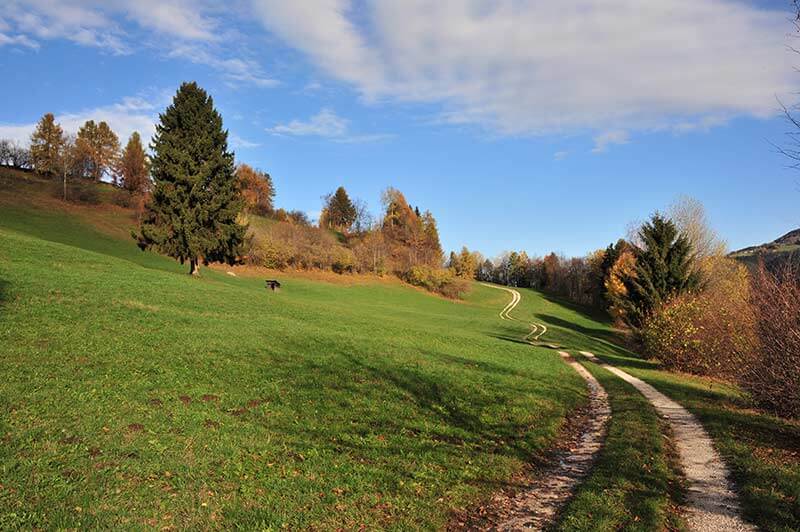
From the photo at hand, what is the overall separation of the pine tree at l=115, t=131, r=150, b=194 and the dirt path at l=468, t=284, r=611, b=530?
80321 millimetres

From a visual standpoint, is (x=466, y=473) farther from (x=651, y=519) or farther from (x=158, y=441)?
(x=158, y=441)

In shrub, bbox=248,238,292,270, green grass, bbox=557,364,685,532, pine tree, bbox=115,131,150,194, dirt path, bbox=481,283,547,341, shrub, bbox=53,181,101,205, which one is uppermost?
pine tree, bbox=115,131,150,194

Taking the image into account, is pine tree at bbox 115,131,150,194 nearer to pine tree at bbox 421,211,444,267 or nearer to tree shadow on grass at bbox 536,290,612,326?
pine tree at bbox 421,211,444,267

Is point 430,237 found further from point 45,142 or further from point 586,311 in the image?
point 45,142

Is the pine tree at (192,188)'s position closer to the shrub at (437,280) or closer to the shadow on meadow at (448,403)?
the shadow on meadow at (448,403)

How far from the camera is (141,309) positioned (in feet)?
59.3

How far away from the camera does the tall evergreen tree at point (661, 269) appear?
3384cm

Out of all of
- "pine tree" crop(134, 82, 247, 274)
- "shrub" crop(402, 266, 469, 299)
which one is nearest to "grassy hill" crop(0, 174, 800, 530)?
"pine tree" crop(134, 82, 247, 274)

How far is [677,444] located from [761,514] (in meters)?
3.85

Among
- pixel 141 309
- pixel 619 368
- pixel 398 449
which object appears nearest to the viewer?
pixel 398 449

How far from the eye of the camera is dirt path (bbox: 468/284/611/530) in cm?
659

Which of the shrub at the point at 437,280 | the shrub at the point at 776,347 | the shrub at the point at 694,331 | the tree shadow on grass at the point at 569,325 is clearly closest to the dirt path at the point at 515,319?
the tree shadow on grass at the point at 569,325

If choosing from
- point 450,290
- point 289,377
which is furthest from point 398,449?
point 450,290

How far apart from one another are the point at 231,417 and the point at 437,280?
70878 mm
